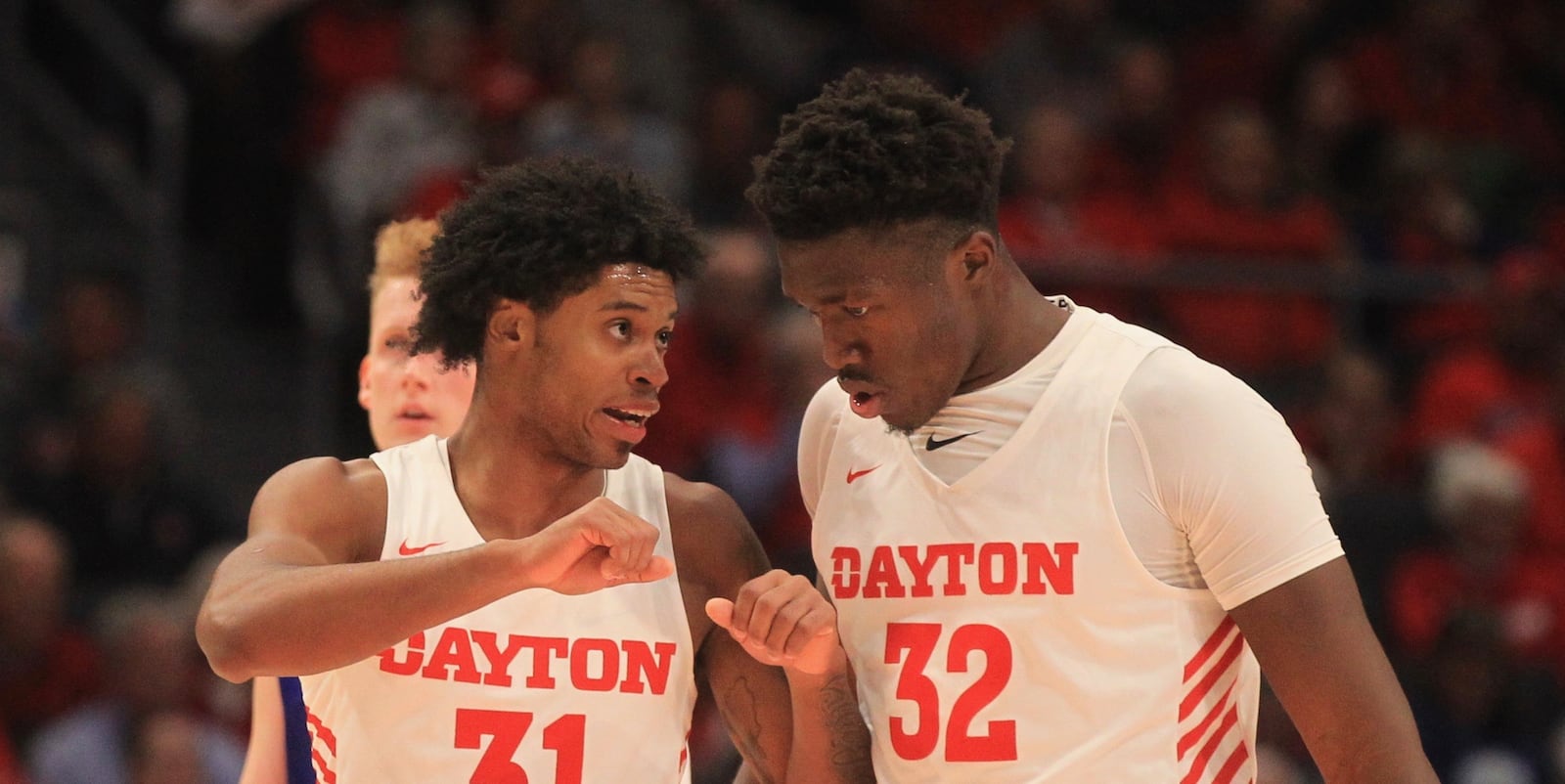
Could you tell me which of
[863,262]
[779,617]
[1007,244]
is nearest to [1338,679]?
[779,617]

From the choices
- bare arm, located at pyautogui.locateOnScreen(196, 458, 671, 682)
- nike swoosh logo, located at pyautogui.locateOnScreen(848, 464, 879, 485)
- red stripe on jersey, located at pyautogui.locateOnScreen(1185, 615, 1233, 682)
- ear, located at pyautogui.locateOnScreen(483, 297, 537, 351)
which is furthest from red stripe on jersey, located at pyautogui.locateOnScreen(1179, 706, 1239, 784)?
ear, located at pyautogui.locateOnScreen(483, 297, 537, 351)

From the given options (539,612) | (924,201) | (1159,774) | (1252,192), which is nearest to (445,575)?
(539,612)

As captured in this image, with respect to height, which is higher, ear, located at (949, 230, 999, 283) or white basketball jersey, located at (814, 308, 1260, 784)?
ear, located at (949, 230, 999, 283)

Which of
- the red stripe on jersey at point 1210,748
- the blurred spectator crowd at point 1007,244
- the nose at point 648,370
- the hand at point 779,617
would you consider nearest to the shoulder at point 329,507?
the nose at point 648,370

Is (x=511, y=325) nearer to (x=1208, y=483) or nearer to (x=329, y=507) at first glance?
(x=329, y=507)

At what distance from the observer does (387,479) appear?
3.85 meters

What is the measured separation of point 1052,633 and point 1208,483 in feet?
1.32

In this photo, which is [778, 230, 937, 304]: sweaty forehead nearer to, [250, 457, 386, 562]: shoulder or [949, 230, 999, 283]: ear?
[949, 230, 999, 283]: ear

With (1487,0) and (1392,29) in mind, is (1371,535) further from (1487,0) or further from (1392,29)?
(1487,0)

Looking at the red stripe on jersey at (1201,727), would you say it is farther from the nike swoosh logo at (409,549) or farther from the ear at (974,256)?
the nike swoosh logo at (409,549)

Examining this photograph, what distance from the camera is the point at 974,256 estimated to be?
3.60 metres

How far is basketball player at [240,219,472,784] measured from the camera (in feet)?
14.5

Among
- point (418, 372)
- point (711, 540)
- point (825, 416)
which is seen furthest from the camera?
point (418, 372)

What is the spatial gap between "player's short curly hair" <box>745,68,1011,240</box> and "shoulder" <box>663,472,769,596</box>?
64 cm
